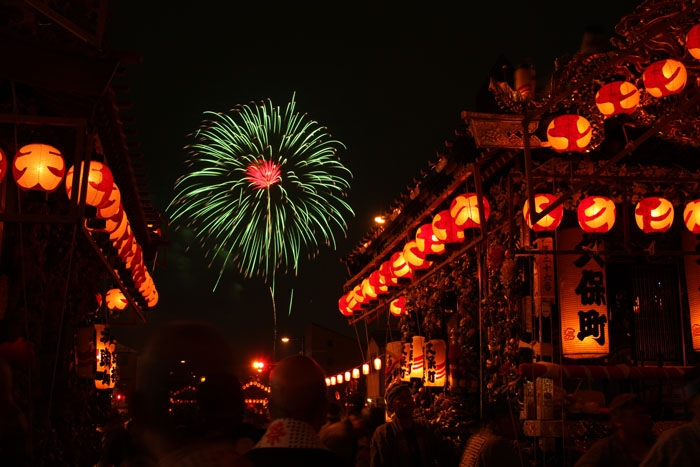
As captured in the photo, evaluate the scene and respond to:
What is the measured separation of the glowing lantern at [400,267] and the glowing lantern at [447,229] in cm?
295

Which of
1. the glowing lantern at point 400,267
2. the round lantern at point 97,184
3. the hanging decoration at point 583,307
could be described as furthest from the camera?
the glowing lantern at point 400,267

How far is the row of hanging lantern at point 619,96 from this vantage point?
8617mm

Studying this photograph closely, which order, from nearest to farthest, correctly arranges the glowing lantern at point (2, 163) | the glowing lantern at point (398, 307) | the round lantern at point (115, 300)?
the glowing lantern at point (2, 163), the round lantern at point (115, 300), the glowing lantern at point (398, 307)

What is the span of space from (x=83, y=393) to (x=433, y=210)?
6.52 meters

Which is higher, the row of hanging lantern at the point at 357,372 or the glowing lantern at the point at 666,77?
the glowing lantern at the point at 666,77

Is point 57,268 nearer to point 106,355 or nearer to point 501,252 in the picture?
point 106,355

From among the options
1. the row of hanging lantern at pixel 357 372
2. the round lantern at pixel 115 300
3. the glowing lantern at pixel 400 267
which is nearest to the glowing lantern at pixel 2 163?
the glowing lantern at pixel 400 267

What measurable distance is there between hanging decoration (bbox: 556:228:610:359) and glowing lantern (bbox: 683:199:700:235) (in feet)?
3.94

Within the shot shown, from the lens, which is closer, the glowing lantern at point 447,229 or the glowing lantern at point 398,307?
the glowing lantern at point 447,229

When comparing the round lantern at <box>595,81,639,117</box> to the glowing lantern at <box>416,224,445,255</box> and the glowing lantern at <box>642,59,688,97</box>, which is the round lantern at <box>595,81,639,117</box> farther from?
the glowing lantern at <box>416,224,445,255</box>

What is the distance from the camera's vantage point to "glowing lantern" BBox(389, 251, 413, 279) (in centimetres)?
1464

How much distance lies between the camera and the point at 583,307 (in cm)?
1016

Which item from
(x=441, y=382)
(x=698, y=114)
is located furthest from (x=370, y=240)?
(x=698, y=114)

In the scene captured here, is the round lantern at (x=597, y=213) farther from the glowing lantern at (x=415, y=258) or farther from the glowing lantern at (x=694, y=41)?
the glowing lantern at (x=415, y=258)
